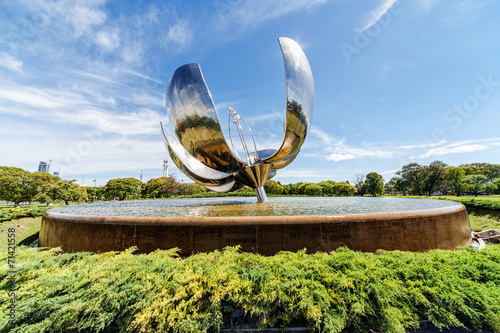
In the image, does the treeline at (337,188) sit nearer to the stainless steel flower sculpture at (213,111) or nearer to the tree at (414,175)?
the tree at (414,175)

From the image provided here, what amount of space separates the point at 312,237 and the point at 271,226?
0.90 meters

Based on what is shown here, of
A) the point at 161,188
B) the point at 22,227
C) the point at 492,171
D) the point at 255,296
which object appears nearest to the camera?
the point at 255,296

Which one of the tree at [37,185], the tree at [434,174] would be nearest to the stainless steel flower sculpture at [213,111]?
the tree at [37,185]

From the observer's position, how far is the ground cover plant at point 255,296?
2.49m

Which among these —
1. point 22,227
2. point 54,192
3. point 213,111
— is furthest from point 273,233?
point 54,192

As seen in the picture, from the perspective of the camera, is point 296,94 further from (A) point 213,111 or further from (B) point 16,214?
(B) point 16,214

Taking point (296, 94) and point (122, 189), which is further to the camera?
point (122, 189)

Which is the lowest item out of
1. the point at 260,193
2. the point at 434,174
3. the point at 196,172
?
the point at 260,193

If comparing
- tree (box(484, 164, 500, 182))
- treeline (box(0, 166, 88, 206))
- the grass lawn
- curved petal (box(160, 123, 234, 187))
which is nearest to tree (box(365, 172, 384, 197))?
curved petal (box(160, 123, 234, 187))

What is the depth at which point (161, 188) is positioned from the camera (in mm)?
41625

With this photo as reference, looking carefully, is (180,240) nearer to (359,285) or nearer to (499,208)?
(359,285)

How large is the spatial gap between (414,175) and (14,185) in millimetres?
66823

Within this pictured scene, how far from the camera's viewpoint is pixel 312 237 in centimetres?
471

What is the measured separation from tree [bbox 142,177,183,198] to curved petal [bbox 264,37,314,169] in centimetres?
3511
